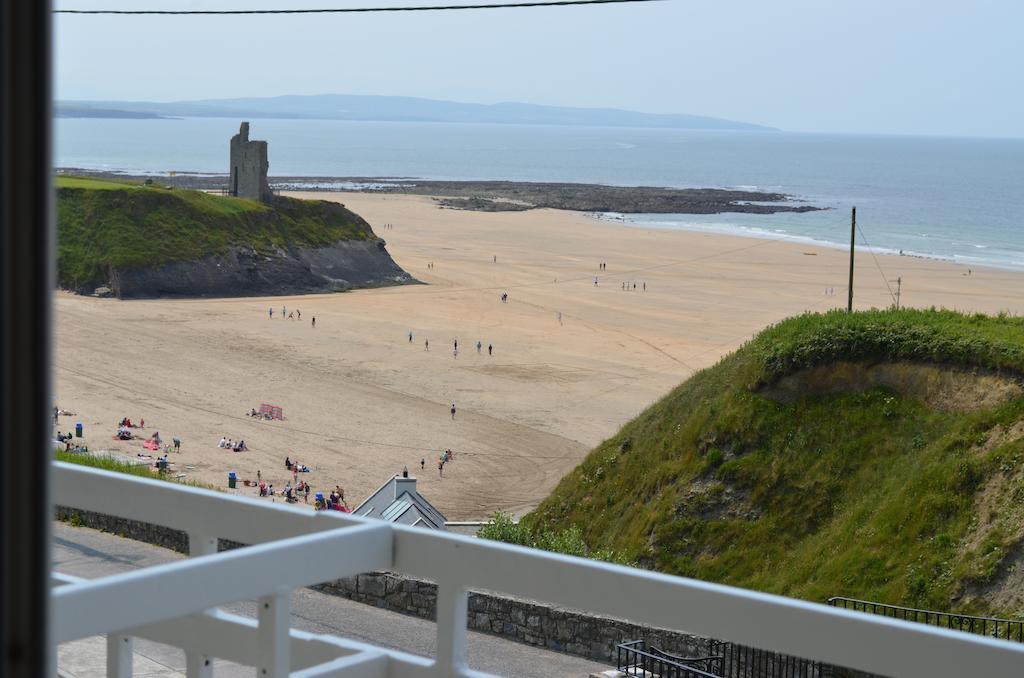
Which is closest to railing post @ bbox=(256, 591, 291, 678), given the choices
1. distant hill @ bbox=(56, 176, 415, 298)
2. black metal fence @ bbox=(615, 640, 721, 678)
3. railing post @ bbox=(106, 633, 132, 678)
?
railing post @ bbox=(106, 633, 132, 678)

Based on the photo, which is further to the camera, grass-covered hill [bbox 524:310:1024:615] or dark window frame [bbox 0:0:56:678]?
grass-covered hill [bbox 524:310:1024:615]

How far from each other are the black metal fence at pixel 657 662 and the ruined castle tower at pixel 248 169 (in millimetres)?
68370

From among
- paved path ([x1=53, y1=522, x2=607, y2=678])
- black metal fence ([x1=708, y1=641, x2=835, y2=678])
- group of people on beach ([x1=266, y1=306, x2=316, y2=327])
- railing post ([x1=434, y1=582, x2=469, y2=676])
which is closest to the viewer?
Answer: railing post ([x1=434, y1=582, x2=469, y2=676])

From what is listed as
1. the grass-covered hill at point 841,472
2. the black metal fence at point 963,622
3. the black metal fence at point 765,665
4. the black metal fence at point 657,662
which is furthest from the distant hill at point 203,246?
the black metal fence at point 657,662

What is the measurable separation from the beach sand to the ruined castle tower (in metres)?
9.62

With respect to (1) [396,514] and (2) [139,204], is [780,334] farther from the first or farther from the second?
(2) [139,204]

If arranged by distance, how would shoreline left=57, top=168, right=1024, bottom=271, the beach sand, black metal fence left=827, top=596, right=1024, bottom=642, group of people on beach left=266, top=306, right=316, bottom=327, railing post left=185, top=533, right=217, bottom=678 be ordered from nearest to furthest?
1. railing post left=185, top=533, right=217, bottom=678
2. black metal fence left=827, top=596, right=1024, bottom=642
3. the beach sand
4. group of people on beach left=266, top=306, right=316, bottom=327
5. shoreline left=57, top=168, right=1024, bottom=271

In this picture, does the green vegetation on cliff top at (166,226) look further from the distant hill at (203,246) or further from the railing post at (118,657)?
the railing post at (118,657)

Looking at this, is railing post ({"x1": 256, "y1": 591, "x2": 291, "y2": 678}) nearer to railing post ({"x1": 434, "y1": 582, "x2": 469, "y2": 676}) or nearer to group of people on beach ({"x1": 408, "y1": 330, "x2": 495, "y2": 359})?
railing post ({"x1": 434, "y1": 582, "x2": 469, "y2": 676})

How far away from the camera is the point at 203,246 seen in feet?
224

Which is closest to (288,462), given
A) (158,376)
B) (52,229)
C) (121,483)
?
(158,376)

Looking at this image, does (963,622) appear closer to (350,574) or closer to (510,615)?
(510,615)

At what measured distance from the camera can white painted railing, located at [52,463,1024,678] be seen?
7.66ft

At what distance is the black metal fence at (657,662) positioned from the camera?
9695 millimetres
